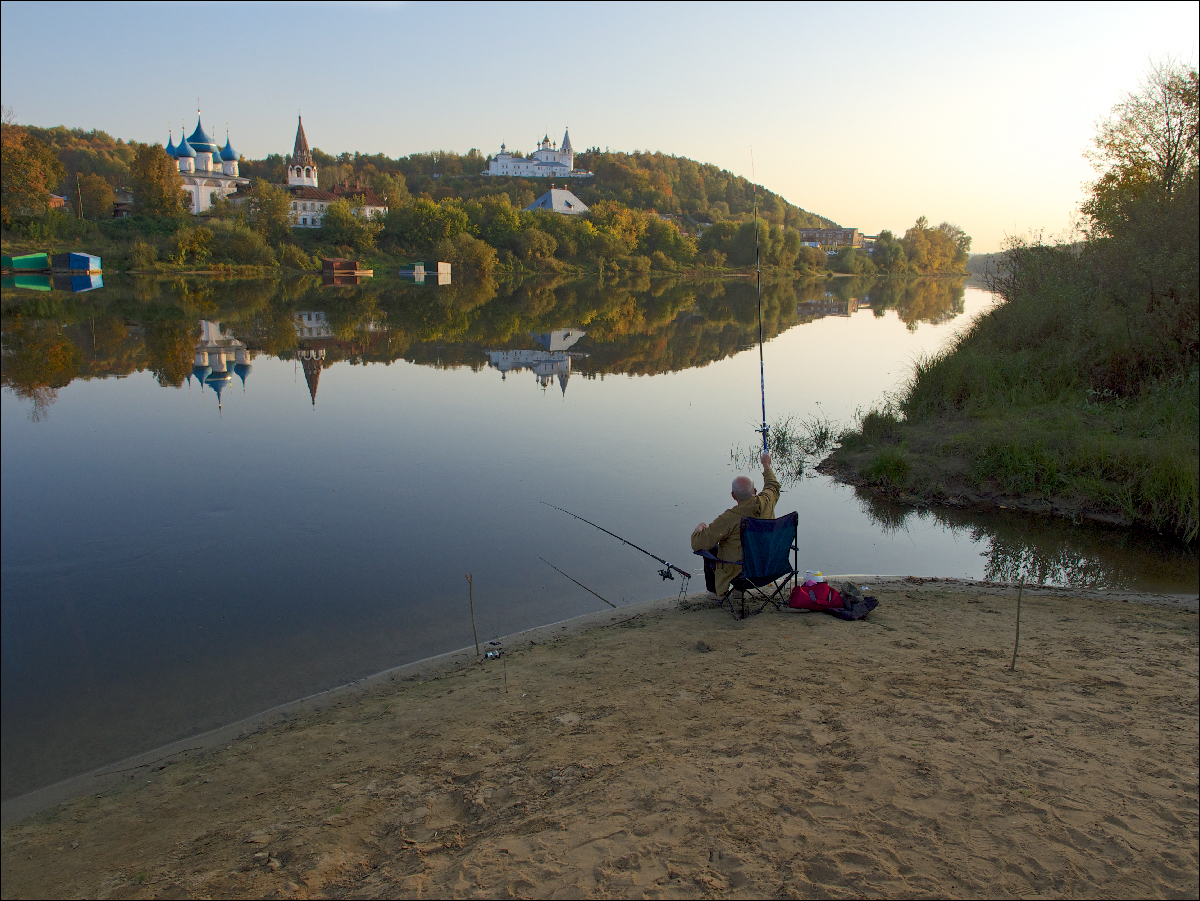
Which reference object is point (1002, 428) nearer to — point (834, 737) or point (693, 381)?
point (834, 737)

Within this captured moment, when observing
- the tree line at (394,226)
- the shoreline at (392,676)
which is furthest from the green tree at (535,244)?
the shoreline at (392,676)

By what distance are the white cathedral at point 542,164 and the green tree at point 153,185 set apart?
101702 mm

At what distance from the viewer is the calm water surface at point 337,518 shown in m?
5.82

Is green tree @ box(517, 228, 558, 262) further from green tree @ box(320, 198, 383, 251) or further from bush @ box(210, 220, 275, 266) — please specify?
bush @ box(210, 220, 275, 266)

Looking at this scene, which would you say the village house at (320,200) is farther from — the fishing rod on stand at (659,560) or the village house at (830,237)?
the village house at (830,237)

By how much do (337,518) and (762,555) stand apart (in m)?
5.27

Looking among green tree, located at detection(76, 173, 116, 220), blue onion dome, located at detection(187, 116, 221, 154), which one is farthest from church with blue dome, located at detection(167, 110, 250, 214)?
green tree, located at detection(76, 173, 116, 220)

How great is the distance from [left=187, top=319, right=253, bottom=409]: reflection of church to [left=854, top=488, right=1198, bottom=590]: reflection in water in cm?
1344

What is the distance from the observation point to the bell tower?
371ft

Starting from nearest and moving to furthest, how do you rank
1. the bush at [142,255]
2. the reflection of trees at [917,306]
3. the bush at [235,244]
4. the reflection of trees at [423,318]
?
the reflection of trees at [423,318] < the reflection of trees at [917,306] < the bush at [142,255] < the bush at [235,244]

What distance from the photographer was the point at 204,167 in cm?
10538

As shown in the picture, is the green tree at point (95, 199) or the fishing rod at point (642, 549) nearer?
the fishing rod at point (642, 549)

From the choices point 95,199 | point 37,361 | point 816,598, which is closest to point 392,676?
point 816,598

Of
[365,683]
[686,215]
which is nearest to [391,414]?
[365,683]
